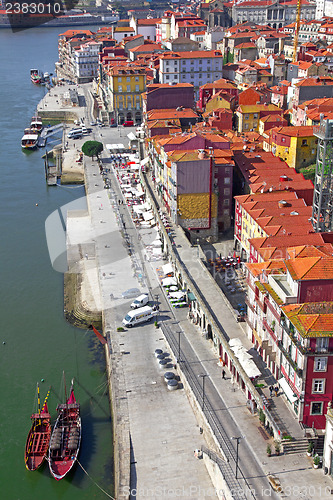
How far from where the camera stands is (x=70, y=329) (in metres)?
48.2

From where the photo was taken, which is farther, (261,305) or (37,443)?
(261,305)

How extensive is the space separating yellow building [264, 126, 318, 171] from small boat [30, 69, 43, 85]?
94780 mm

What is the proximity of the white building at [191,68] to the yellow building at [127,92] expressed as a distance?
4.09 meters

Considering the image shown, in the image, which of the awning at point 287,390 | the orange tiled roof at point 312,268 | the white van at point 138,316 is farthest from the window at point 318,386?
the white van at point 138,316

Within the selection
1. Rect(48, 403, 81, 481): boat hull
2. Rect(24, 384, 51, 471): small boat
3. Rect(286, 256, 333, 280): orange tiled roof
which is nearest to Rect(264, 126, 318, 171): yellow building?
Rect(286, 256, 333, 280): orange tiled roof

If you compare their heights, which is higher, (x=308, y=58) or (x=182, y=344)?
(x=308, y=58)

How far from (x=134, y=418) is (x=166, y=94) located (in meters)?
62.7

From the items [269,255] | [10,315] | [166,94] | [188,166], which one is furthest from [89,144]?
[269,255]

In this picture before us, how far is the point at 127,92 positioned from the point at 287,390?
273 ft

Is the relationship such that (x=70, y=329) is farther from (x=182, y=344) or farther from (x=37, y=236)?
(x=37, y=236)

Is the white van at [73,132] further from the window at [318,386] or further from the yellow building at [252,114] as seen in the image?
the window at [318,386]

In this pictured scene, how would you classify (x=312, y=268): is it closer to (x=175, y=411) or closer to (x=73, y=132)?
(x=175, y=411)

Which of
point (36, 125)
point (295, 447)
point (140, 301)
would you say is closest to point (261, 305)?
point (295, 447)

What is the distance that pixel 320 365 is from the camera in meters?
31.7
